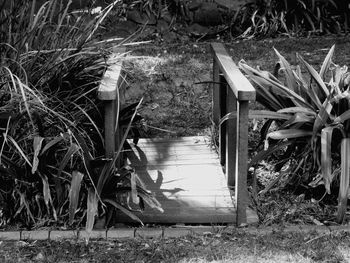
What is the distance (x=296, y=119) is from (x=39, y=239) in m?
2.05

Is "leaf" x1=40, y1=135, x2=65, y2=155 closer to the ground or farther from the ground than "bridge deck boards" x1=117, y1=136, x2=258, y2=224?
farther from the ground

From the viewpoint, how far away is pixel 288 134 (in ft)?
17.0

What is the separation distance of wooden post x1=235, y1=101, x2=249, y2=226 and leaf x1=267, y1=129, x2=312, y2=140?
1.59 ft

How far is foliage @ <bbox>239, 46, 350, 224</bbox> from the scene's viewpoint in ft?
16.3

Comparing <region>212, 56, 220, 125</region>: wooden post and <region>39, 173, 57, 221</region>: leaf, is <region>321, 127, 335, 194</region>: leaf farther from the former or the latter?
<region>39, 173, 57, 221</region>: leaf

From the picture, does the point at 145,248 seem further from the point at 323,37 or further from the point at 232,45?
the point at 323,37

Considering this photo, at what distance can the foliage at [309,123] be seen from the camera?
16.3ft

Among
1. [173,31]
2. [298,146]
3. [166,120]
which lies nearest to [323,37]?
[173,31]

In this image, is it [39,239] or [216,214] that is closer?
[39,239]

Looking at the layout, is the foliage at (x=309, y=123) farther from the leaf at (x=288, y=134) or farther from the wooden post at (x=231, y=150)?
the wooden post at (x=231, y=150)

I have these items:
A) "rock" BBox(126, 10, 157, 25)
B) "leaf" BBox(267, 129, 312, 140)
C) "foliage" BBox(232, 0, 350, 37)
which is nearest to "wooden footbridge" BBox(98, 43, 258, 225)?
"leaf" BBox(267, 129, 312, 140)

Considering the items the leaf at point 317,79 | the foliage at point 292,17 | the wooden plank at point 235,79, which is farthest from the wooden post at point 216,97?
the foliage at point 292,17

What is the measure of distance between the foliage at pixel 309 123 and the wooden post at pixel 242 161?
0.45m

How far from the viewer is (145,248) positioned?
14.5 feet
